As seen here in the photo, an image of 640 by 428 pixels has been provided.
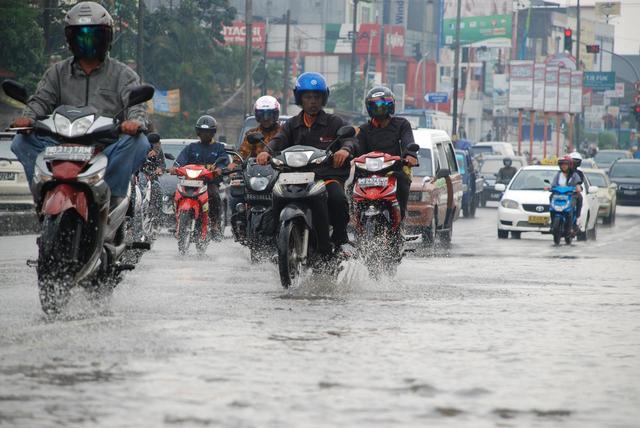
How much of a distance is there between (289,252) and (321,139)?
157 cm

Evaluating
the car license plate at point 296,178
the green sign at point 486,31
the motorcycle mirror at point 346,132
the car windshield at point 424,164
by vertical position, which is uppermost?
the green sign at point 486,31

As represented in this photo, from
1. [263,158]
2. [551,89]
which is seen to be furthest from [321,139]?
[551,89]

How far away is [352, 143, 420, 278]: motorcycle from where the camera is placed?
13.8 metres

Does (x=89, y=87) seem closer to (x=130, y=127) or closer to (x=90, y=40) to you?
(x=90, y=40)

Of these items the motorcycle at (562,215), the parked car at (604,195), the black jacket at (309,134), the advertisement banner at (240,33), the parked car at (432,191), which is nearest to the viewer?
the black jacket at (309,134)

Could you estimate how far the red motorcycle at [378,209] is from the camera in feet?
45.4

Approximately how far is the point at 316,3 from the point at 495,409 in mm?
125042

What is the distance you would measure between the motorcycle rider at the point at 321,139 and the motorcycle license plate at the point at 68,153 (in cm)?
344

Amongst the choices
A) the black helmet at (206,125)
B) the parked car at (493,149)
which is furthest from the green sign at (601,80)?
the black helmet at (206,125)

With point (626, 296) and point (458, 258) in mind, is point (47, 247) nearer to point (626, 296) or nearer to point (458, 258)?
point (626, 296)

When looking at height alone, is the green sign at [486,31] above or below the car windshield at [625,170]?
above

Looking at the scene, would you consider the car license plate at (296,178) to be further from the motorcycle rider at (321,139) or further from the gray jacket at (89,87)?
the gray jacket at (89,87)

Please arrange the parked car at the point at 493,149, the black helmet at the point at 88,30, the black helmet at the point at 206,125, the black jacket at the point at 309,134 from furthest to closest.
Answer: the parked car at the point at 493,149 → the black helmet at the point at 206,125 → the black jacket at the point at 309,134 → the black helmet at the point at 88,30

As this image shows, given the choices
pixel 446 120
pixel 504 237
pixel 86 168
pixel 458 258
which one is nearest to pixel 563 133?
pixel 446 120
